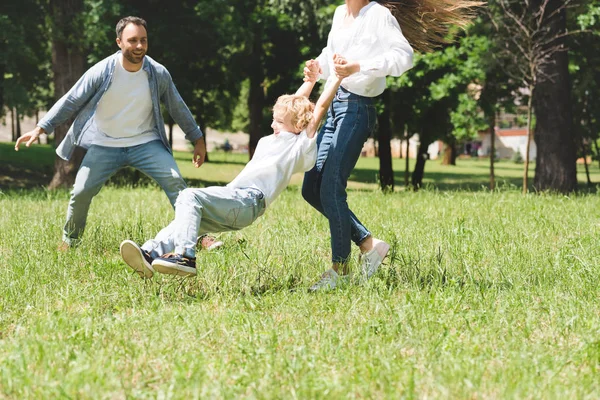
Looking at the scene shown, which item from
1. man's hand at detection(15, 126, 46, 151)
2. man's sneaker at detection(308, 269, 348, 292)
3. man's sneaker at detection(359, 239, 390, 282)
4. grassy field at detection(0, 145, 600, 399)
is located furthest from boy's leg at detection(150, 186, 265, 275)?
man's hand at detection(15, 126, 46, 151)

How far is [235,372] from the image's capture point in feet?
10.9

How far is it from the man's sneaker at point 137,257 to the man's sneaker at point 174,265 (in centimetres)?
16

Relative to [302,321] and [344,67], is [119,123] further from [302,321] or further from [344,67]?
[302,321]

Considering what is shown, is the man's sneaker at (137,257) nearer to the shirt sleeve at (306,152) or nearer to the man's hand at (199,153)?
the shirt sleeve at (306,152)

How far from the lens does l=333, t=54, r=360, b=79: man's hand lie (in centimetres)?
480

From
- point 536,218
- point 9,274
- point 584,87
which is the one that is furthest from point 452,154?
point 9,274

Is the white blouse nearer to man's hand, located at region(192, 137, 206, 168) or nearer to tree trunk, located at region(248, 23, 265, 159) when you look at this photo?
man's hand, located at region(192, 137, 206, 168)

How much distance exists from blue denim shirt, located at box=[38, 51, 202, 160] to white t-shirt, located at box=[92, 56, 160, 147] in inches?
2.1

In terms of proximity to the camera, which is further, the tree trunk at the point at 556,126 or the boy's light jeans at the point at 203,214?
the tree trunk at the point at 556,126

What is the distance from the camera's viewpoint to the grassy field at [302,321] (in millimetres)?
3141

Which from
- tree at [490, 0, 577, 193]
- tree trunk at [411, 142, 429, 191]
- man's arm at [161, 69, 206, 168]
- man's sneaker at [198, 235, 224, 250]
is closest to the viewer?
man's arm at [161, 69, 206, 168]

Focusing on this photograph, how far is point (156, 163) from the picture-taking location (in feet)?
21.9

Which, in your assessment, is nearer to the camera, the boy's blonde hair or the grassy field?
the grassy field

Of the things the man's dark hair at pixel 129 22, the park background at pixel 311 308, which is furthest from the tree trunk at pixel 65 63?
the man's dark hair at pixel 129 22
